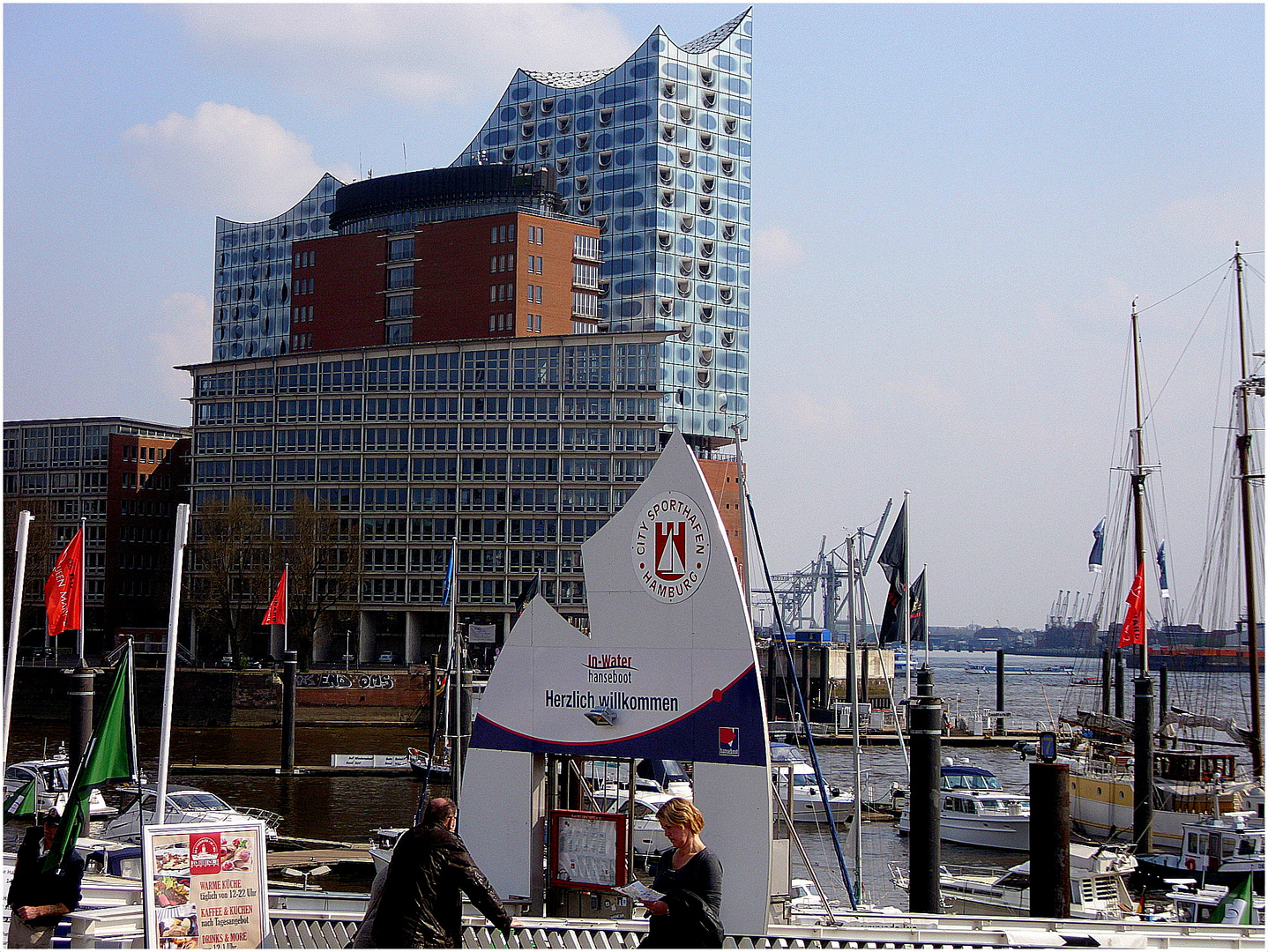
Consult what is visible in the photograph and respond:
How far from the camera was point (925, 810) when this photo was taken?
22766 millimetres

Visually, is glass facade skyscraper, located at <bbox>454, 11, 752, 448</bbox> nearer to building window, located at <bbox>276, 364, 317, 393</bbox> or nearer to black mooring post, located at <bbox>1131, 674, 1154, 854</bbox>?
building window, located at <bbox>276, 364, 317, 393</bbox>

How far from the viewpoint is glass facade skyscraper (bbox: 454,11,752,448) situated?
12650cm

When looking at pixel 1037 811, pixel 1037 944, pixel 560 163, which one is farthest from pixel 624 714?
pixel 560 163

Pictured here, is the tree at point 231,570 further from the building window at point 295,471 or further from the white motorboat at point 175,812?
the white motorboat at point 175,812

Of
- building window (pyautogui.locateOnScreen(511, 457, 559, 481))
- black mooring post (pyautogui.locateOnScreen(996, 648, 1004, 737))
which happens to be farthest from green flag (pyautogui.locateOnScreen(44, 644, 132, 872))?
building window (pyautogui.locateOnScreen(511, 457, 559, 481))

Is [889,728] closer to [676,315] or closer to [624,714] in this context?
[676,315]

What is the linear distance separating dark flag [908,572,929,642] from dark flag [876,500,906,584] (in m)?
10.1

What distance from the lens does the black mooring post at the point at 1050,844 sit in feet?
70.4

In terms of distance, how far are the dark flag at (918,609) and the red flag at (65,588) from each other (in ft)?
91.9

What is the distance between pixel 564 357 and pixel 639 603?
273ft

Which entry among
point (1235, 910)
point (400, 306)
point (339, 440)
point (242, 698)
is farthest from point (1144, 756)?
point (400, 306)

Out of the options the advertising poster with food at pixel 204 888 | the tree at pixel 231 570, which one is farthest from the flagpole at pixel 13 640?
the tree at pixel 231 570

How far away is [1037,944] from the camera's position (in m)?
16.0

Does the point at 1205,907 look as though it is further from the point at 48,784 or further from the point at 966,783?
the point at 48,784
